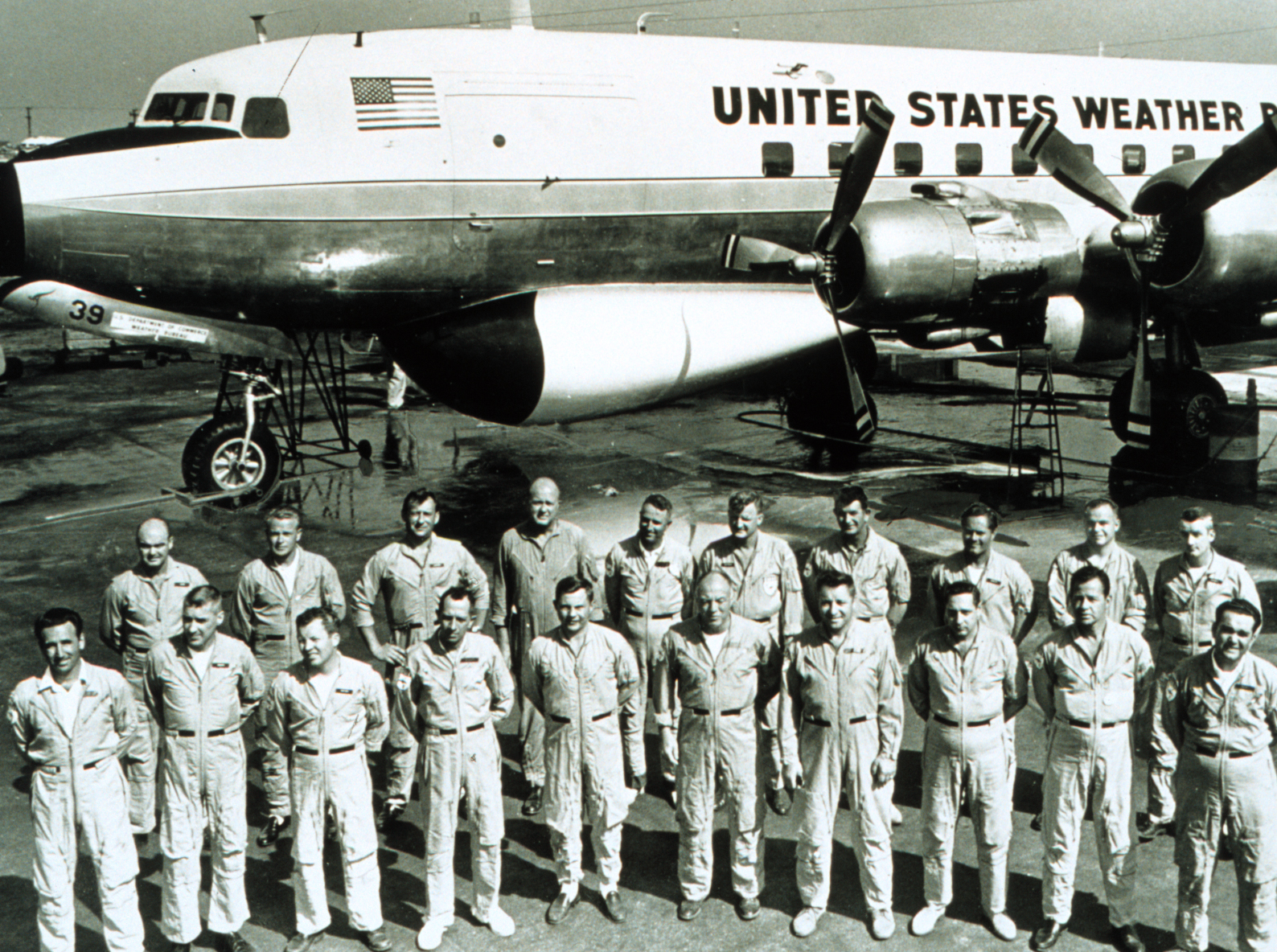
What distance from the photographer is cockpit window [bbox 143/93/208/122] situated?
11.7 meters

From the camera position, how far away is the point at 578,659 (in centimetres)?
584

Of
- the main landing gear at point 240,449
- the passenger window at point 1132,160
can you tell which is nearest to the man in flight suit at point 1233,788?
the main landing gear at point 240,449

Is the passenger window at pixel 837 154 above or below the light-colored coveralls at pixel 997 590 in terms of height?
above

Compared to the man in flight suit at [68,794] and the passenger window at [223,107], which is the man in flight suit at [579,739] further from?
the passenger window at [223,107]

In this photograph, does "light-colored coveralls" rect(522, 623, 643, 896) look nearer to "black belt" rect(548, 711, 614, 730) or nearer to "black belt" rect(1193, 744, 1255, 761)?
"black belt" rect(548, 711, 614, 730)

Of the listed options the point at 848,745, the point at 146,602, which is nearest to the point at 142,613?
the point at 146,602

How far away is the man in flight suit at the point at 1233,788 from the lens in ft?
16.6

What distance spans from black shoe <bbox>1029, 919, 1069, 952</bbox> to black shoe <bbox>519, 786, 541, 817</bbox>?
2832 millimetres

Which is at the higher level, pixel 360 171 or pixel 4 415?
pixel 360 171

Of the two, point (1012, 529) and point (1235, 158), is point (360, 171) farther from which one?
point (1235, 158)

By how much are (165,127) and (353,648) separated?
19.7 feet

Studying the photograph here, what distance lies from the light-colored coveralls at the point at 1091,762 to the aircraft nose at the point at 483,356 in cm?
716

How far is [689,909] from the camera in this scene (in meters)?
5.65

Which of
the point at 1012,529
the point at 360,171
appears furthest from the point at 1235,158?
the point at 360,171
